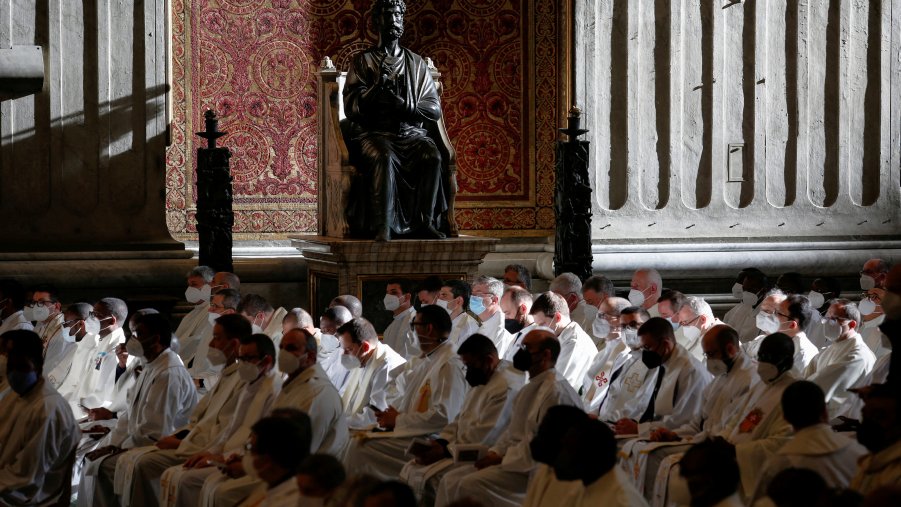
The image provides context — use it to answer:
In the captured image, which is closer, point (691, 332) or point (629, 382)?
point (629, 382)

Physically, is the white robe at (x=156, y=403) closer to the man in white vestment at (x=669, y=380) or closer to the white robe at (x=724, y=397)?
the man in white vestment at (x=669, y=380)

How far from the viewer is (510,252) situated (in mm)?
12453

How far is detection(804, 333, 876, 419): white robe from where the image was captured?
23.7 feet

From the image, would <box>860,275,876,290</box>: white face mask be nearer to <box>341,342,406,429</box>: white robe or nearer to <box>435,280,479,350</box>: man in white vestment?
<box>435,280,479,350</box>: man in white vestment

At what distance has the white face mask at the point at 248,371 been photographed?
6.46 m

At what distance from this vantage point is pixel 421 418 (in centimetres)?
689

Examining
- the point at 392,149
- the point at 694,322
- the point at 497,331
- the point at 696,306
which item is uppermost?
the point at 392,149

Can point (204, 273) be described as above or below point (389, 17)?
below


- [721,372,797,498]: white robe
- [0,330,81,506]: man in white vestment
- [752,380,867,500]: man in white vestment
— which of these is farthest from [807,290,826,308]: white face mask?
[0,330,81,506]: man in white vestment

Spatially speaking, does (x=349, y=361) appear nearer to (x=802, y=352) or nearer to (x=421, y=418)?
(x=421, y=418)

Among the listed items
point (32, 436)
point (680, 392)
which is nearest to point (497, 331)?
point (680, 392)

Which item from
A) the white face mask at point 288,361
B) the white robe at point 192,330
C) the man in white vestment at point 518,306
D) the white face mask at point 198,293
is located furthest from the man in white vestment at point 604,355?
the white face mask at point 198,293

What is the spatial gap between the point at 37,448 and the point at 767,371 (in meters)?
3.43

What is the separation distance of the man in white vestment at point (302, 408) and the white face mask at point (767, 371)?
1950 mm
